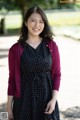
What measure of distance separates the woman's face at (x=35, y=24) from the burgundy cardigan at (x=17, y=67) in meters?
0.15

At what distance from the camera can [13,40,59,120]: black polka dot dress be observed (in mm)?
3674

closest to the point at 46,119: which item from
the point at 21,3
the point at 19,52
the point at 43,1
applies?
the point at 19,52

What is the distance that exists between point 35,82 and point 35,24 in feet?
1.67

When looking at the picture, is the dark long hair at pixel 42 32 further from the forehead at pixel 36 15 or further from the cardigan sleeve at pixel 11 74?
the cardigan sleeve at pixel 11 74

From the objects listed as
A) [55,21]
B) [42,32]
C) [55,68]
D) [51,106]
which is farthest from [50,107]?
[55,21]

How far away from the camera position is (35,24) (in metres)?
3.75

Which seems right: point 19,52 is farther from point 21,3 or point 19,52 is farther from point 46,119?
point 21,3

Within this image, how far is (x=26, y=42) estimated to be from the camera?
3773 mm

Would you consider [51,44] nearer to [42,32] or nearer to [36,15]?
[42,32]

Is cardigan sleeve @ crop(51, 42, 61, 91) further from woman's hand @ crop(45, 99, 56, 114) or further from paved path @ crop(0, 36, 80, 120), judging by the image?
paved path @ crop(0, 36, 80, 120)

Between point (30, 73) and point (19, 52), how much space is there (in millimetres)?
204

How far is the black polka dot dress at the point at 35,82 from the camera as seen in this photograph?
3.67 metres

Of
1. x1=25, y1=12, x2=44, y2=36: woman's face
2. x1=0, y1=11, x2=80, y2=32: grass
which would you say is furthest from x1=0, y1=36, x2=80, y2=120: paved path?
x1=0, y1=11, x2=80, y2=32: grass

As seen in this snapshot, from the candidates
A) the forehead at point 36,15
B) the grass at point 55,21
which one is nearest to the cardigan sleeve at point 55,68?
the forehead at point 36,15
